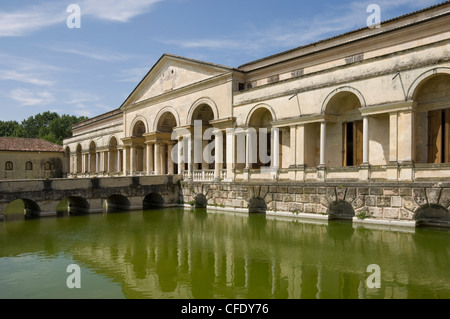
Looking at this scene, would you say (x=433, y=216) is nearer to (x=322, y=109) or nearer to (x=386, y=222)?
(x=386, y=222)

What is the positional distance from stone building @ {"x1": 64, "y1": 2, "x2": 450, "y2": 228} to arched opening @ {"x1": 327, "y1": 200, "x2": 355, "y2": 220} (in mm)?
1258

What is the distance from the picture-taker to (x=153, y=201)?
83.5 ft

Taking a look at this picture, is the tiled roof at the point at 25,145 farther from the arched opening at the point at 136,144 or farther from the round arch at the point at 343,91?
the round arch at the point at 343,91

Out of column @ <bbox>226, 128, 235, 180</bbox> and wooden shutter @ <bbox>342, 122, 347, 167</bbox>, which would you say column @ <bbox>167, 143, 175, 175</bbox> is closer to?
column @ <bbox>226, 128, 235, 180</bbox>

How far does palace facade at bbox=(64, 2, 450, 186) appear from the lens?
50.4 ft

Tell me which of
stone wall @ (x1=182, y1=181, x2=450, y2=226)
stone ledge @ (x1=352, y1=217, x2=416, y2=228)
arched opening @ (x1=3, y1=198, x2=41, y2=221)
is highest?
stone wall @ (x1=182, y1=181, x2=450, y2=226)

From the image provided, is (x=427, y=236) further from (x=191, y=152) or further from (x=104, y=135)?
(x=104, y=135)

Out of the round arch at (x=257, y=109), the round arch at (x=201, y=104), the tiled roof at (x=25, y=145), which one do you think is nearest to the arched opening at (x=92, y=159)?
the tiled roof at (x=25, y=145)

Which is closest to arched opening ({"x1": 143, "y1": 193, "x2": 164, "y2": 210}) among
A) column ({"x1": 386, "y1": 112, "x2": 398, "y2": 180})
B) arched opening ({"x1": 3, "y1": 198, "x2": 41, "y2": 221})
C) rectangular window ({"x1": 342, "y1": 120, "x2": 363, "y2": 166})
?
arched opening ({"x1": 3, "y1": 198, "x2": 41, "y2": 221})

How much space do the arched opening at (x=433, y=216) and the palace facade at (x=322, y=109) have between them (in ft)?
5.44

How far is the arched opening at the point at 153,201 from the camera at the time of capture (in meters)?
24.7

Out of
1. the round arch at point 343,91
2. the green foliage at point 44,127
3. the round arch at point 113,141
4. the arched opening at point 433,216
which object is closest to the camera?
the arched opening at point 433,216

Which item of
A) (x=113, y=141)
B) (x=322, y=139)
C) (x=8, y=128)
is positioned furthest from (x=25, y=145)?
(x=8, y=128)
